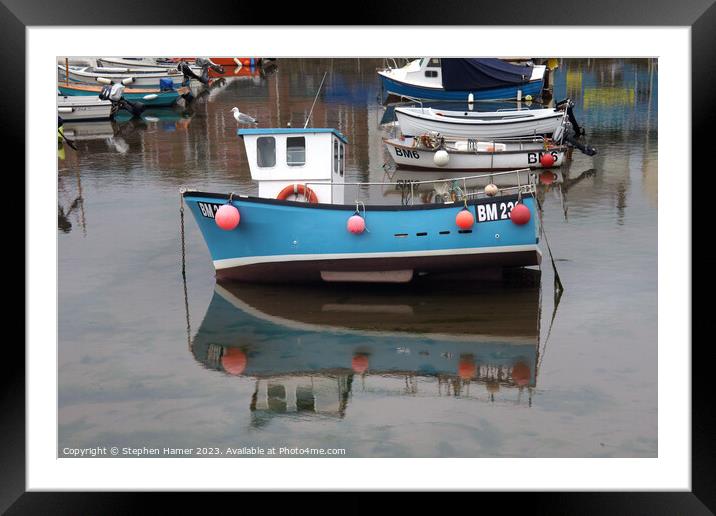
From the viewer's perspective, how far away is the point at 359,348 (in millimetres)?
12156

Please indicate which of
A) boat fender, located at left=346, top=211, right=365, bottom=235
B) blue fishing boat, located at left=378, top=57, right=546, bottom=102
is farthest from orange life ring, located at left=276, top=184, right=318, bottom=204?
blue fishing boat, located at left=378, top=57, right=546, bottom=102

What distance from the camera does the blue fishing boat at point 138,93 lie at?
1264 inches

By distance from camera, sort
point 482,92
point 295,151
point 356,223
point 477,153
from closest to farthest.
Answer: point 356,223 → point 295,151 → point 477,153 → point 482,92

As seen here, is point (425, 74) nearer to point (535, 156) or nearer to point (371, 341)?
point (535, 156)

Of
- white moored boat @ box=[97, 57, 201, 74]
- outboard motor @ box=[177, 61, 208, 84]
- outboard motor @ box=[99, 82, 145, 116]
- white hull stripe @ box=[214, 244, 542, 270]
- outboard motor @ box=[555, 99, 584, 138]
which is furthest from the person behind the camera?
white moored boat @ box=[97, 57, 201, 74]

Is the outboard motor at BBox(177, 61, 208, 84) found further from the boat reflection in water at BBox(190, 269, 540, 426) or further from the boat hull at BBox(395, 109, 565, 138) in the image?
the boat reflection in water at BBox(190, 269, 540, 426)

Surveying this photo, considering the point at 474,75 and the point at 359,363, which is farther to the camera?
the point at 474,75

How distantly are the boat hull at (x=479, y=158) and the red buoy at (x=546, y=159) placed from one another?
0.13 ft

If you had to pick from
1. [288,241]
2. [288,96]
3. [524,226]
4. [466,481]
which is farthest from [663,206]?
[288,96]

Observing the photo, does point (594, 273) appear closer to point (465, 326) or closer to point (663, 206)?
point (465, 326)

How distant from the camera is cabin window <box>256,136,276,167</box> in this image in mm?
14945

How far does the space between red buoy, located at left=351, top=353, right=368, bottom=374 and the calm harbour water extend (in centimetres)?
8

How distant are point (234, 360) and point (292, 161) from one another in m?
4.22

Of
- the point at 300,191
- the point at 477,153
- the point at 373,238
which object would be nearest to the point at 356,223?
the point at 373,238
